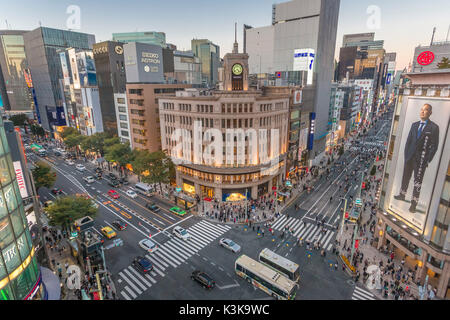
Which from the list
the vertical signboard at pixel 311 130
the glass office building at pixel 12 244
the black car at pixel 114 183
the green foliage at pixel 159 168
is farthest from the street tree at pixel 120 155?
the vertical signboard at pixel 311 130

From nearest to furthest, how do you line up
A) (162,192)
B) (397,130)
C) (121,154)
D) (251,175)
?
1. (397,130)
2. (251,175)
3. (162,192)
4. (121,154)

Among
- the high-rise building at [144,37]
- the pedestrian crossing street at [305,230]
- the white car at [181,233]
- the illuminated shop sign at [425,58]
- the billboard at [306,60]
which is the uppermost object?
the high-rise building at [144,37]

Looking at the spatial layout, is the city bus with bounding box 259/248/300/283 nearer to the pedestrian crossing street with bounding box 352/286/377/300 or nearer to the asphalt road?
the asphalt road

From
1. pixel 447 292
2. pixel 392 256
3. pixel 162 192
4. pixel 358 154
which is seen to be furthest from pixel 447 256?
→ pixel 358 154

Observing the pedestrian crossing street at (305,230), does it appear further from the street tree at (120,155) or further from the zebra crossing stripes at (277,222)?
the street tree at (120,155)

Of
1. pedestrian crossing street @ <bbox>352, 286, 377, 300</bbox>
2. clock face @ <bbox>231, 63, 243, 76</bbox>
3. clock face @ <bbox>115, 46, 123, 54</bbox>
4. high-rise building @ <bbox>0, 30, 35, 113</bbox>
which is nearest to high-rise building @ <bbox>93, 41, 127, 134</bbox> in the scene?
clock face @ <bbox>115, 46, 123, 54</bbox>

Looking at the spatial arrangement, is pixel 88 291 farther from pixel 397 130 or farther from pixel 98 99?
pixel 98 99
